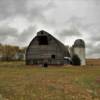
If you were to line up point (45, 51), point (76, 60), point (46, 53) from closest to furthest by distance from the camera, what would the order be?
1. point (46, 53)
2. point (45, 51)
3. point (76, 60)

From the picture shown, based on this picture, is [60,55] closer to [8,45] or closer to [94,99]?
[94,99]

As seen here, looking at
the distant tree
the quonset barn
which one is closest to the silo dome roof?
the distant tree

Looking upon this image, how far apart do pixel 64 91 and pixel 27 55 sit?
49.4 meters

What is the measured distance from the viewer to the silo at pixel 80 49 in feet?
257

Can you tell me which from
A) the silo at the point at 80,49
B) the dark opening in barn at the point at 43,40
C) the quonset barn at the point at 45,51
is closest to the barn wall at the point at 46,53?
the quonset barn at the point at 45,51

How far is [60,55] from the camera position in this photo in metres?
68.5

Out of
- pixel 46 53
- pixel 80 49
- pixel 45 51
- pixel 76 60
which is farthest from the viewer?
pixel 80 49

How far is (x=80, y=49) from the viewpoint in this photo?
79.9 meters

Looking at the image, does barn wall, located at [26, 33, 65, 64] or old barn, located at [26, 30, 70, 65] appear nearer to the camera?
old barn, located at [26, 30, 70, 65]

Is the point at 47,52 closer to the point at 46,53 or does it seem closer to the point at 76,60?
the point at 46,53

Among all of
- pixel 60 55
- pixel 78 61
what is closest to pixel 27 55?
pixel 60 55

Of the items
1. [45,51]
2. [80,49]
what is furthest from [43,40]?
[80,49]

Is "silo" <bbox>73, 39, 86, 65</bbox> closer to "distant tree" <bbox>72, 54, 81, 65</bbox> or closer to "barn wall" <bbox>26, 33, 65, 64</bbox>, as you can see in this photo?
"distant tree" <bbox>72, 54, 81, 65</bbox>

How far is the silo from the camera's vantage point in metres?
78.4
